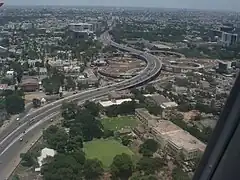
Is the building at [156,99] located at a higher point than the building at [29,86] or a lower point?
higher

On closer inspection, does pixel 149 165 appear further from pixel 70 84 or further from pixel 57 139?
pixel 70 84

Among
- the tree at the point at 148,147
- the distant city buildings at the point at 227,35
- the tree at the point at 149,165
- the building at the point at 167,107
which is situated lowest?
the building at the point at 167,107

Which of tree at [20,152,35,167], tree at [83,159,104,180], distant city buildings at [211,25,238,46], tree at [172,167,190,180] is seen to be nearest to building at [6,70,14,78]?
tree at [20,152,35,167]

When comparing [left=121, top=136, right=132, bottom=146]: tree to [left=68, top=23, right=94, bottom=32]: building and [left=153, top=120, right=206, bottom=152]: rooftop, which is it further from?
[left=68, top=23, right=94, bottom=32]: building

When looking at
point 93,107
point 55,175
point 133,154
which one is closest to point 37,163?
point 55,175

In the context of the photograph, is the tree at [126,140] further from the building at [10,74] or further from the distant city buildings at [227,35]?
the building at [10,74]

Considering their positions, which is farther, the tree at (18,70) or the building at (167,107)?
the tree at (18,70)

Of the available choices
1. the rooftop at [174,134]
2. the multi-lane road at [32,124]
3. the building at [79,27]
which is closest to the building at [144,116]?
the rooftop at [174,134]

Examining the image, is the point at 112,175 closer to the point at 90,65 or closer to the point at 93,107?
the point at 93,107
